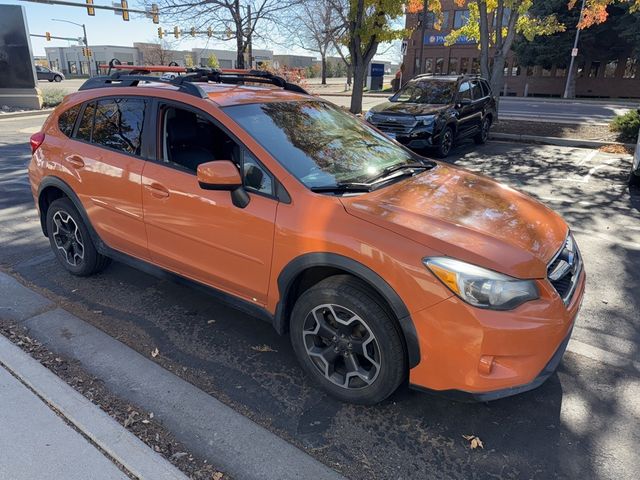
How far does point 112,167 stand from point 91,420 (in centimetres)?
190

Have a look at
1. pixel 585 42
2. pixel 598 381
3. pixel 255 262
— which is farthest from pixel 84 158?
pixel 585 42

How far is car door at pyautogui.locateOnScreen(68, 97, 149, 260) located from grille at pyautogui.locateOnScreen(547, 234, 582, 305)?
2751mm

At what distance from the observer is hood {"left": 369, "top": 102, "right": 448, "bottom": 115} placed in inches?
374

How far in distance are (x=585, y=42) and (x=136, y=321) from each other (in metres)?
36.6

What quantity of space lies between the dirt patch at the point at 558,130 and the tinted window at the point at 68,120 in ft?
37.5

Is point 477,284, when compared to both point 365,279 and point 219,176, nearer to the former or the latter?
point 365,279

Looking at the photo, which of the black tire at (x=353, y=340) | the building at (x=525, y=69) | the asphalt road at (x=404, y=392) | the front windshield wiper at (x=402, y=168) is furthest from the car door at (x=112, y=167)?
the building at (x=525, y=69)

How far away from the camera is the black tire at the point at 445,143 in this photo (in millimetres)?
9438

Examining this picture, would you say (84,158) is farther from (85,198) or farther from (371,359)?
(371,359)

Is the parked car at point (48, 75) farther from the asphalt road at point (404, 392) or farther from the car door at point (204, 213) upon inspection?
the car door at point (204, 213)

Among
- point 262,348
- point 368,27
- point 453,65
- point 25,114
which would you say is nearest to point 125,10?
point 25,114

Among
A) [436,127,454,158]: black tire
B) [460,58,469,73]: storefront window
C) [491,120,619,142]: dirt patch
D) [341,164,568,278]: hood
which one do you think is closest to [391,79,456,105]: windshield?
[436,127,454,158]: black tire

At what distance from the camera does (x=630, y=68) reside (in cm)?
3316

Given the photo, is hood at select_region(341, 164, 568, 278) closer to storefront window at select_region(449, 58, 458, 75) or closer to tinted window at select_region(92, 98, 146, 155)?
tinted window at select_region(92, 98, 146, 155)
